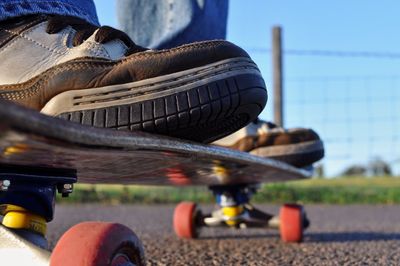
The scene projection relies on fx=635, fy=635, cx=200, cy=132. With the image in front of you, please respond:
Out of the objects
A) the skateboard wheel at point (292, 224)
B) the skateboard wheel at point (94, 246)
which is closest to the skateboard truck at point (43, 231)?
the skateboard wheel at point (94, 246)

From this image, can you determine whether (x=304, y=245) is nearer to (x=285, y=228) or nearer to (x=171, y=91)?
(x=285, y=228)

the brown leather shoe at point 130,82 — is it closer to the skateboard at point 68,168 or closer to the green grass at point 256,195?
the skateboard at point 68,168

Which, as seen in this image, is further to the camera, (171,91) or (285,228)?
(285,228)

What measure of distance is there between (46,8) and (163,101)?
339mm

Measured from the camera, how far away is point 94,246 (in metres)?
0.88

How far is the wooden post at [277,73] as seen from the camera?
25.0 ft

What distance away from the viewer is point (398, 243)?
2.38 metres

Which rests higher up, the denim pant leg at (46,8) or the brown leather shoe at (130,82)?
the denim pant leg at (46,8)

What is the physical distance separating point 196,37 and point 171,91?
885 millimetres

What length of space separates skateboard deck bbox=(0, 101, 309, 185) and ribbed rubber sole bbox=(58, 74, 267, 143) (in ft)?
0.09

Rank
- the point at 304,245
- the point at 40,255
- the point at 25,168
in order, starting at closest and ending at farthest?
1. the point at 40,255
2. the point at 25,168
3. the point at 304,245

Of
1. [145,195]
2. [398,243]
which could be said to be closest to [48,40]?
[398,243]

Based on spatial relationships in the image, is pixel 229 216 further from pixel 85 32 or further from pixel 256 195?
pixel 256 195

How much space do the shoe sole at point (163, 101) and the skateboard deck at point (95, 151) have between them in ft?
0.12
